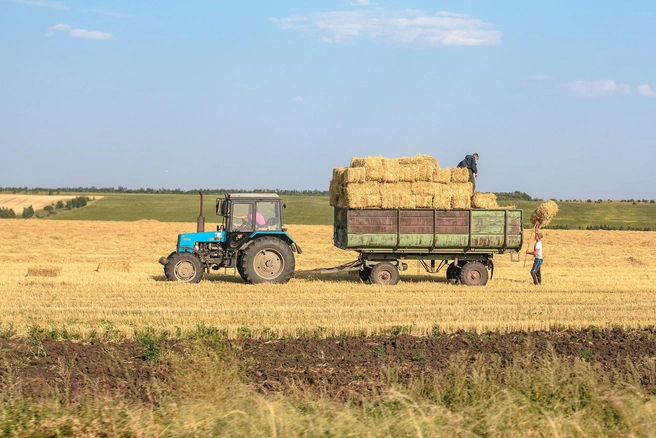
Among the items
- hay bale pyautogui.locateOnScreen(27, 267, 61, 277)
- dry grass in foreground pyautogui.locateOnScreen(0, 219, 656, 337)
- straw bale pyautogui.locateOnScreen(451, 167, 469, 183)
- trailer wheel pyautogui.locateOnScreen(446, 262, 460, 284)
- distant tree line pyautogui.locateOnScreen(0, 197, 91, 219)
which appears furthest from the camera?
distant tree line pyautogui.locateOnScreen(0, 197, 91, 219)

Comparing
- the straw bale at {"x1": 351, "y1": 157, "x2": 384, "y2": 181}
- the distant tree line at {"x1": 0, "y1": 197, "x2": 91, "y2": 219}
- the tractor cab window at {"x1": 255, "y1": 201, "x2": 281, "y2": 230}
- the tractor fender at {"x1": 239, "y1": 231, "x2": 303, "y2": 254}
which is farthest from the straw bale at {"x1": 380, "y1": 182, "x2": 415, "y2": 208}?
the distant tree line at {"x1": 0, "y1": 197, "x2": 91, "y2": 219}

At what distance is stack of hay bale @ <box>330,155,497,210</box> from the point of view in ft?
53.7

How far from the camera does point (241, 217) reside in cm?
1652

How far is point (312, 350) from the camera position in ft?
32.7

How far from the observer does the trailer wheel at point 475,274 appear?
56.2ft

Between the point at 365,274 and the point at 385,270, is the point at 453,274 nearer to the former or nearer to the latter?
the point at 385,270

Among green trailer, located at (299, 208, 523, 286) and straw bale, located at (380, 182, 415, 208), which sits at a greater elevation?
straw bale, located at (380, 182, 415, 208)

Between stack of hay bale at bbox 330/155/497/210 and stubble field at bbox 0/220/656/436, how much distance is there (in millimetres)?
1803

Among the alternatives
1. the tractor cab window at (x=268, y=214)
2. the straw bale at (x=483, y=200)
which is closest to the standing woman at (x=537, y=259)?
the straw bale at (x=483, y=200)

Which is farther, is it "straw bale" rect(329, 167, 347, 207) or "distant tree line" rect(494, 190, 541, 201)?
"distant tree line" rect(494, 190, 541, 201)

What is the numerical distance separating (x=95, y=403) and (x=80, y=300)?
8.58 metres

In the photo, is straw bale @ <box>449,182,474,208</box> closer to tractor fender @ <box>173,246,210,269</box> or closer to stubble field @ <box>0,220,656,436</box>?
stubble field @ <box>0,220,656,436</box>

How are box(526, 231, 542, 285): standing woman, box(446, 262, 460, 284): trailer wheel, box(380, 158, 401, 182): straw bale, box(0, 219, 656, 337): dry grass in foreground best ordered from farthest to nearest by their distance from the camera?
box(526, 231, 542, 285): standing woman
box(446, 262, 460, 284): trailer wheel
box(380, 158, 401, 182): straw bale
box(0, 219, 656, 337): dry grass in foreground

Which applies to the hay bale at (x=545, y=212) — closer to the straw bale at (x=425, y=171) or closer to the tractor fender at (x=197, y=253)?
the straw bale at (x=425, y=171)
